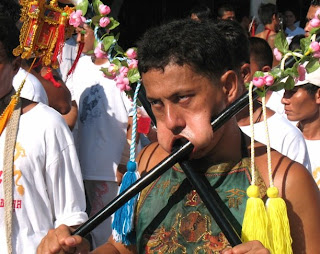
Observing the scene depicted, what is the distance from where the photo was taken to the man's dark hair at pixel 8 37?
3648 mm

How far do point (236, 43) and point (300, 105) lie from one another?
2.35m

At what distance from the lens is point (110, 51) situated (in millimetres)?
3408

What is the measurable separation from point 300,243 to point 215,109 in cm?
51

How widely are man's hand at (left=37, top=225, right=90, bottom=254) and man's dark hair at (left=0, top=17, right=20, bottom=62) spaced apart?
125cm

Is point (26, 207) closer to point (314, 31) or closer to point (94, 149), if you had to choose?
point (314, 31)

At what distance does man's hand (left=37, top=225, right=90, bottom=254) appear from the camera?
2609mm

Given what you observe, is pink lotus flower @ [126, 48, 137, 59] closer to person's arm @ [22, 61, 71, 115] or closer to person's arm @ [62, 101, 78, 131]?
person's arm @ [22, 61, 71, 115]

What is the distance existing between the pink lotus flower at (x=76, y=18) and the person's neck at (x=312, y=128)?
2228 mm

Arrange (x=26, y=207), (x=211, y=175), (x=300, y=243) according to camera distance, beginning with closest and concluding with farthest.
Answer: (x=300, y=243)
(x=211, y=175)
(x=26, y=207)

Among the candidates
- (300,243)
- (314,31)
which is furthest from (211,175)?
(314,31)

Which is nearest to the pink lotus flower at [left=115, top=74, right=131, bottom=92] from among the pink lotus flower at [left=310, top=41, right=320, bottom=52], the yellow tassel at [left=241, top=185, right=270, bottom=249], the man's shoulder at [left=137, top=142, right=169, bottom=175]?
the man's shoulder at [left=137, top=142, right=169, bottom=175]

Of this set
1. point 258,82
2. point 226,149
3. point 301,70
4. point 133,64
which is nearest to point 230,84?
point 258,82

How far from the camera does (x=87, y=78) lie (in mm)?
5918

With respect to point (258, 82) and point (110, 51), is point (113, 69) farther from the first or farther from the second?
point (258, 82)
